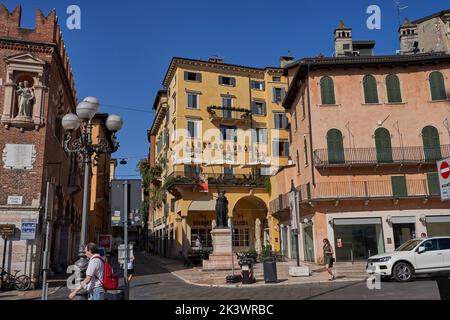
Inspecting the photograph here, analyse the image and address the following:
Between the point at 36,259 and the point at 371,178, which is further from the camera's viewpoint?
the point at 371,178

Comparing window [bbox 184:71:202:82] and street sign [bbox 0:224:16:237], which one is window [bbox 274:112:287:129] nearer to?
window [bbox 184:71:202:82]

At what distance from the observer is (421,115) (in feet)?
90.8

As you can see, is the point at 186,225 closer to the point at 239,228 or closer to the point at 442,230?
the point at 239,228

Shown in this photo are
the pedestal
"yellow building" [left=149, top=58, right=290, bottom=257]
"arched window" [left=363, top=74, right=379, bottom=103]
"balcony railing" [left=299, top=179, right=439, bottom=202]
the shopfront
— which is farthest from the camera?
"yellow building" [left=149, top=58, right=290, bottom=257]

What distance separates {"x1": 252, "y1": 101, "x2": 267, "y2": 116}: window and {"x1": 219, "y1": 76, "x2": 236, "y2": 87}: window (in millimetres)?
2903

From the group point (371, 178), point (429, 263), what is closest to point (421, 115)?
point (371, 178)

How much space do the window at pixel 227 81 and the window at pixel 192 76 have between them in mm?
2255

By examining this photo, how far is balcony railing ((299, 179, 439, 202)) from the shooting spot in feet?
86.5

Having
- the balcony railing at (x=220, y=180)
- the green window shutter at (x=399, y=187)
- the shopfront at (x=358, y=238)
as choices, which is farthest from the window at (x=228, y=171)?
the green window shutter at (x=399, y=187)

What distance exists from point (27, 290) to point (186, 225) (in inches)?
838

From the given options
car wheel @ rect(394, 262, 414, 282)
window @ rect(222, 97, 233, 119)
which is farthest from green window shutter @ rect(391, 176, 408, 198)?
window @ rect(222, 97, 233, 119)

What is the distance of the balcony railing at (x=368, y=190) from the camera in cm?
2638

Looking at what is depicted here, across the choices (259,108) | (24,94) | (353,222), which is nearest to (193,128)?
(259,108)

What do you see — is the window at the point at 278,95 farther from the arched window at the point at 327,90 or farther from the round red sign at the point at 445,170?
the round red sign at the point at 445,170
